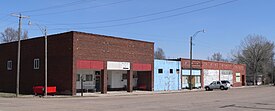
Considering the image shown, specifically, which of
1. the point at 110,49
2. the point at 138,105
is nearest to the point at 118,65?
the point at 110,49

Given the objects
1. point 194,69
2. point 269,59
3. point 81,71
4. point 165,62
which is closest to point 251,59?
point 269,59

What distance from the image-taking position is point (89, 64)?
41688mm

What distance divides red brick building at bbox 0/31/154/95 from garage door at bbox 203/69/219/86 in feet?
65.0

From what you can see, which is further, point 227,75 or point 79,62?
point 227,75

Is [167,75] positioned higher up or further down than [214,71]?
further down

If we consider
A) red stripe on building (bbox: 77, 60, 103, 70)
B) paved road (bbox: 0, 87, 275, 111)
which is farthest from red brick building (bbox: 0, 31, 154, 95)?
paved road (bbox: 0, 87, 275, 111)

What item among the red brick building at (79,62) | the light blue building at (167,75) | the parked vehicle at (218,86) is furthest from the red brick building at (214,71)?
the red brick building at (79,62)

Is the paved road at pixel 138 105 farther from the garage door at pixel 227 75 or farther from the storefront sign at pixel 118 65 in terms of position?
the garage door at pixel 227 75

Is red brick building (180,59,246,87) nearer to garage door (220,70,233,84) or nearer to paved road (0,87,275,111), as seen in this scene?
garage door (220,70,233,84)

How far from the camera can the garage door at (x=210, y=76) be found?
69.2 m

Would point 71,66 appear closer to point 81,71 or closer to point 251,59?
point 81,71

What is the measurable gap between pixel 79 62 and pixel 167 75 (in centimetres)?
1894

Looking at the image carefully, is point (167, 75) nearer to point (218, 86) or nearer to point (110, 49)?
point (218, 86)

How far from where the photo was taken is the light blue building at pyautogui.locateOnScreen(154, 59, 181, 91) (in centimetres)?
5328
